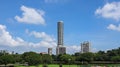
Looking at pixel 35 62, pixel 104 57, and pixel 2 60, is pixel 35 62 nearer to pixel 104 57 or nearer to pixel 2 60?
pixel 2 60

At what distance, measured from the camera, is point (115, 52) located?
6777 inches

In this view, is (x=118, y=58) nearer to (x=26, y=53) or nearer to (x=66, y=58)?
(x=66, y=58)

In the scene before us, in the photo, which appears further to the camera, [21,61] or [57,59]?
[57,59]

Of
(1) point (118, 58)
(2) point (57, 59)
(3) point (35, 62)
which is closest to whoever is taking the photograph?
(3) point (35, 62)

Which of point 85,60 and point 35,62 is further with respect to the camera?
point 85,60

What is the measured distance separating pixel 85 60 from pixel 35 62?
89.3 ft

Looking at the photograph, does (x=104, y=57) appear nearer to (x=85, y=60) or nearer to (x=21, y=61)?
(x=85, y=60)

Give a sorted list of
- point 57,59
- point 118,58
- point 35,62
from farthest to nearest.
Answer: point 57,59 < point 118,58 < point 35,62

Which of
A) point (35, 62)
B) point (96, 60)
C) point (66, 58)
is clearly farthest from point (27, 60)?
point (96, 60)

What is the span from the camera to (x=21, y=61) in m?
153

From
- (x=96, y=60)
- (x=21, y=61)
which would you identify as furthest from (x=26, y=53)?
(x=96, y=60)

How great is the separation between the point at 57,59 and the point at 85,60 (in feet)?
56.0

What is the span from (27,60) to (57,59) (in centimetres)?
2631

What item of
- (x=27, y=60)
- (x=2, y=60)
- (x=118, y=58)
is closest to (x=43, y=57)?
(x=27, y=60)
